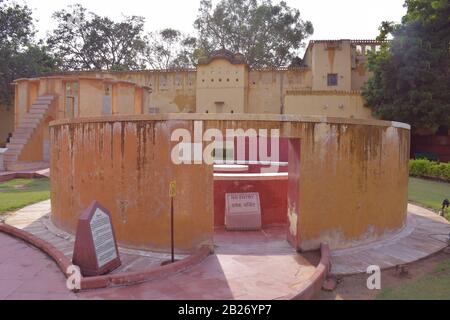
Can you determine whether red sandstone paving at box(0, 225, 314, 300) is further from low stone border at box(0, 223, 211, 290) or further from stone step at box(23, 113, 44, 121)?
stone step at box(23, 113, 44, 121)

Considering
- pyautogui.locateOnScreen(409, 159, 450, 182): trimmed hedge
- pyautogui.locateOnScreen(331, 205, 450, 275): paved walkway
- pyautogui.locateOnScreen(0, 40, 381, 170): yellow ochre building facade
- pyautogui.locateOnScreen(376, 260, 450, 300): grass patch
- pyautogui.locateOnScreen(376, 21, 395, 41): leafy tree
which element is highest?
pyautogui.locateOnScreen(376, 21, 395, 41): leafy tree

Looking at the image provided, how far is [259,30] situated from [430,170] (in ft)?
61.6

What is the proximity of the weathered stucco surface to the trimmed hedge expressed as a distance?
11.4 metres

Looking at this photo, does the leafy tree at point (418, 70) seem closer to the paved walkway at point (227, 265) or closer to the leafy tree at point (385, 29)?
the leafy tree at point (385, 29)

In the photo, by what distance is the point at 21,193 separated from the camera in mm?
13430

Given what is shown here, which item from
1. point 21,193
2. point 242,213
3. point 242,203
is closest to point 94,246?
point 242,213

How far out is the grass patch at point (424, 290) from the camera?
5578 mm

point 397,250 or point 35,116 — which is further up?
point 35,116

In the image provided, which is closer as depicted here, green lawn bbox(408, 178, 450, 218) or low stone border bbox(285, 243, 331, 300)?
low stone border bbox(285, 243, 331, 300)

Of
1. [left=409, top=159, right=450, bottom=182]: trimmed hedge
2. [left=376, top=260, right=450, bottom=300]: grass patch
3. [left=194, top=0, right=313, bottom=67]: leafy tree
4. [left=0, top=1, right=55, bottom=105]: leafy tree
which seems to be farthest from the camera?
[left=194, top=0, right=313, bottom=67]: leafy tree

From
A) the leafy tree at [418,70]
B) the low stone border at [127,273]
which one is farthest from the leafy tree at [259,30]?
the low stone border at [127,273]

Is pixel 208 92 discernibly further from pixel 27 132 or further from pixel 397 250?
pixel 397 250

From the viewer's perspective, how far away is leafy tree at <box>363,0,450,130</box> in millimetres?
20750

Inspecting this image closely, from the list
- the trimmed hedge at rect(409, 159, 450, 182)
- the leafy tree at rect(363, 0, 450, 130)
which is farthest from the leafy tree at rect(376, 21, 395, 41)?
the trimmed hedge at rect(409, 159, 450, 182)
